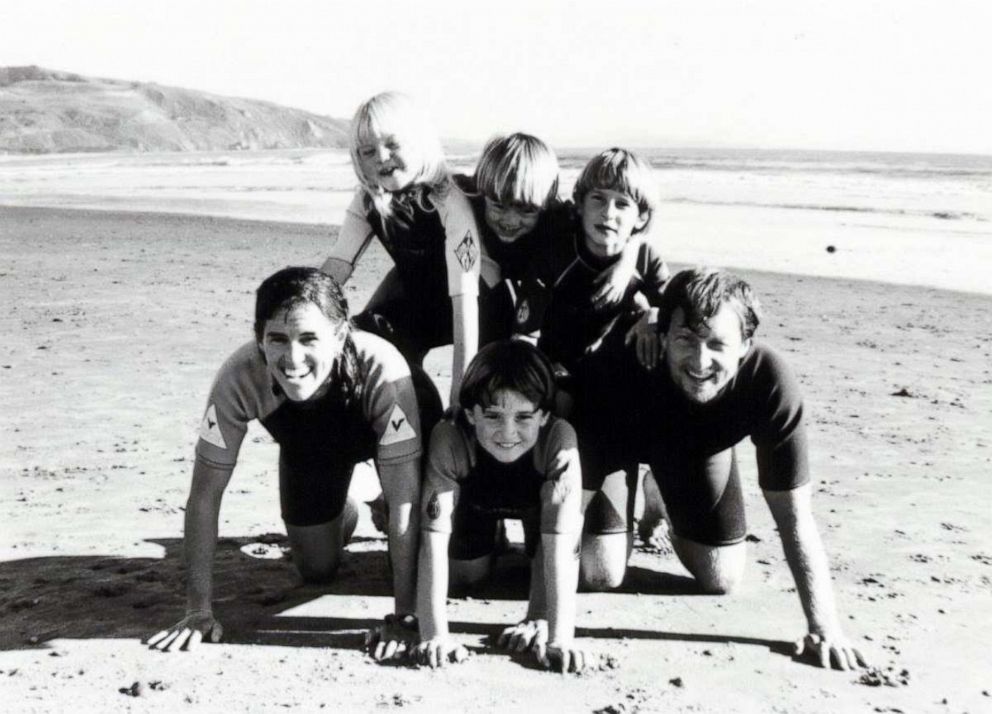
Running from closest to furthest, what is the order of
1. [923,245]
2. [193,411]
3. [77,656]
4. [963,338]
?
[77,656] < [193,411] < [963,338] < [923,245]

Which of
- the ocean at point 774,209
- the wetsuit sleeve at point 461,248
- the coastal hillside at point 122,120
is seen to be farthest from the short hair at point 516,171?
the coastal hillside at point 122,120

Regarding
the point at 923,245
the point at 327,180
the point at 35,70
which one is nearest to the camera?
the point at 923,245

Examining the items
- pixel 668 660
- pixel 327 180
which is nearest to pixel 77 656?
pixel 668 660

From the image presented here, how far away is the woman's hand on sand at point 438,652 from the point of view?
363 centimetres

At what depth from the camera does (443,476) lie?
378 centimetres

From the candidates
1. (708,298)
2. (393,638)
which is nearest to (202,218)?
(393,638)

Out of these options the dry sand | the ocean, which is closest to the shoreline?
the ocean

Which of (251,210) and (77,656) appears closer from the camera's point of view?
(77,656)

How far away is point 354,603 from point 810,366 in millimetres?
5529

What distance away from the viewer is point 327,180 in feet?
124

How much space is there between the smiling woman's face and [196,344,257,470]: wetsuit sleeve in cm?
15

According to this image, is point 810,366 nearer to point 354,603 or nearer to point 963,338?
point 963,338

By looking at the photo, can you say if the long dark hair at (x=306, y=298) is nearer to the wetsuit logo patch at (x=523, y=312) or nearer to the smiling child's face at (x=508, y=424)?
the smiling child's face at (x=508, y=424)

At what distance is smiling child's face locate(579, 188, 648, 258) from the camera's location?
4211 millimetres
